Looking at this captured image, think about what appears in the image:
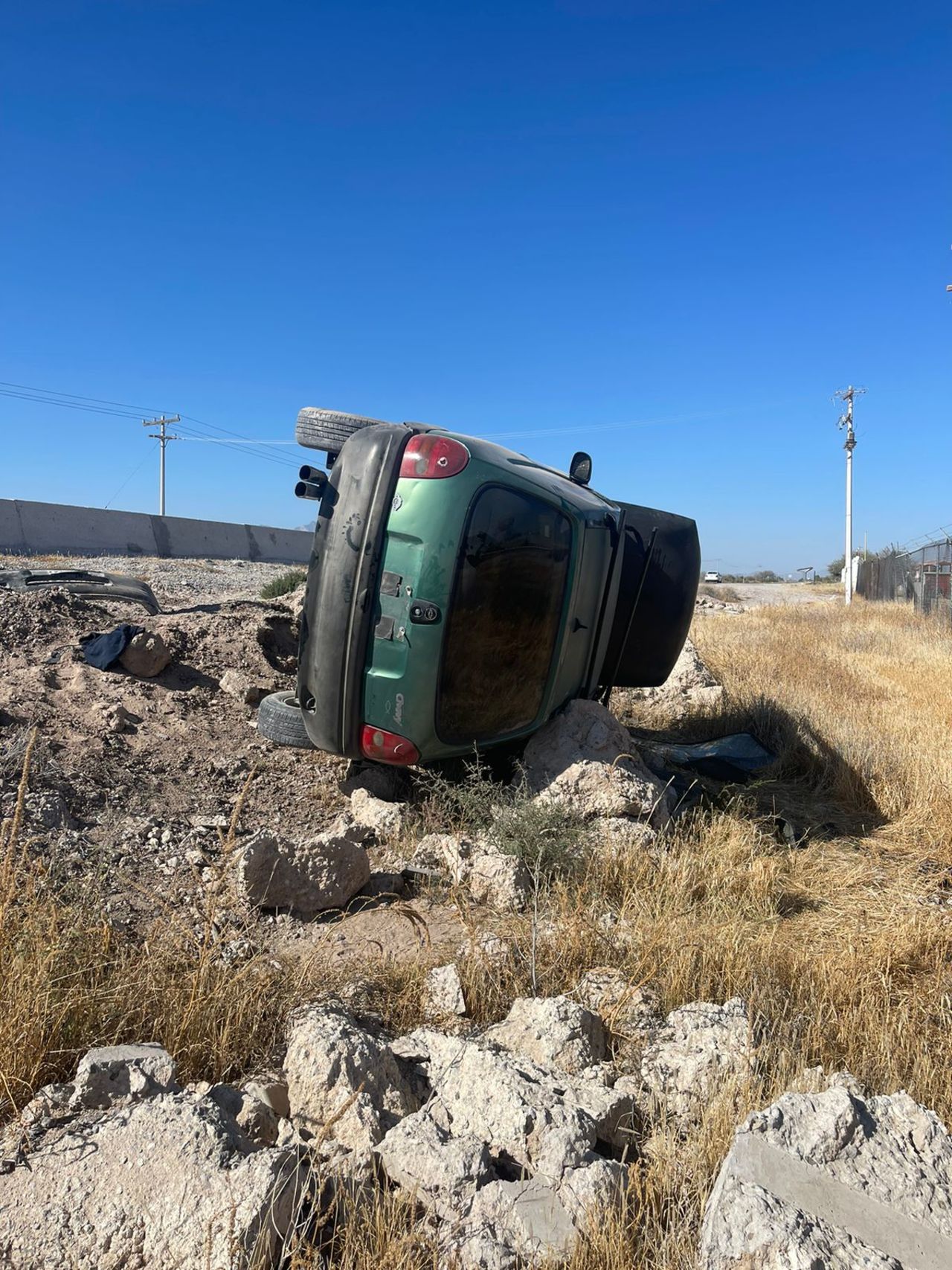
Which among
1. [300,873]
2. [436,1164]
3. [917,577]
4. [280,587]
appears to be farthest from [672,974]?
[917,577]

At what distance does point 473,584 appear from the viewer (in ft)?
14.0

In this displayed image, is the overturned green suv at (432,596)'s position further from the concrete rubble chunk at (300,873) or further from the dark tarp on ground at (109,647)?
the dark tarp on ground at (109,647)

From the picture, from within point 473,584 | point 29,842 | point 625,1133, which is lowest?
point 625,1133

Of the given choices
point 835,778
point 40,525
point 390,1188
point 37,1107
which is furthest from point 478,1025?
A: point 40,525

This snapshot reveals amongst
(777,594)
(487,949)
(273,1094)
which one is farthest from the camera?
(777,594)

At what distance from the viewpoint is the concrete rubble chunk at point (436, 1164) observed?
1958 mm

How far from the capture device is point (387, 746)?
441cm

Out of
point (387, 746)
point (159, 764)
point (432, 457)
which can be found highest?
point (432, 457)

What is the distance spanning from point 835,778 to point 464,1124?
15.8 ft

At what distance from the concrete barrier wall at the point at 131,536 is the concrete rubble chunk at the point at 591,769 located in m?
19.6

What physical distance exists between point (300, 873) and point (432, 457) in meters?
2.11

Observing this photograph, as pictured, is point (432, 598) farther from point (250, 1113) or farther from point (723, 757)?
point (723, 757)

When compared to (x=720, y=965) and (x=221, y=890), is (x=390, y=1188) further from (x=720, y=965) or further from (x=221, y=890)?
(x=221, y=890)

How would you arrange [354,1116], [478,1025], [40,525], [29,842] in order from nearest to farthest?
[354,1116]
[478,1025]
[29,842]
[40,525]
